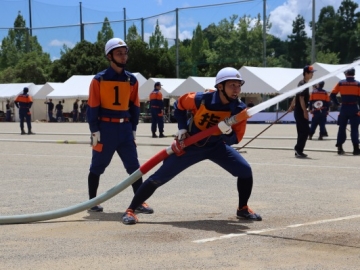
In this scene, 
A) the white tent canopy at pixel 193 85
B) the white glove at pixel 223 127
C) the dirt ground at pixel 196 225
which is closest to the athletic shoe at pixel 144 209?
the dirt ground at pixel 196 225

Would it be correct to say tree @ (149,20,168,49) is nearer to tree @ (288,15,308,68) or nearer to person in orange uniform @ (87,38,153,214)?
tree @ (288,15,308,68)

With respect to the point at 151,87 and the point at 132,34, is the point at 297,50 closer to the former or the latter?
the point at 132,34

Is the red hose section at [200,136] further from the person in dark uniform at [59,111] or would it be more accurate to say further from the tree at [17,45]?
the tree at [17,45]

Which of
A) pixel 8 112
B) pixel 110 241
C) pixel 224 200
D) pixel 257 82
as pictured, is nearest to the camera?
pixel 110 241

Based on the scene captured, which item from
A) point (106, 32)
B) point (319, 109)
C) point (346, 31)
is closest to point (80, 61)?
point (106, 32)

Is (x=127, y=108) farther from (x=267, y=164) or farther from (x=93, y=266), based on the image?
(x=267, y=164)

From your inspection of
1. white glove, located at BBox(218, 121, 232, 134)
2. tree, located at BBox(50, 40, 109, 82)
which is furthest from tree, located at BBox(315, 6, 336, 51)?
white glove, located at BBox(218, 121, 232, 134)

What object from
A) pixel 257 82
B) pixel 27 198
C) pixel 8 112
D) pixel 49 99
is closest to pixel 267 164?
pixel 27 198

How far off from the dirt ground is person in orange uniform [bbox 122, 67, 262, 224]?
14.4 inches

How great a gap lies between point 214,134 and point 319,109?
15.6 meters

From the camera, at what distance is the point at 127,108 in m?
7.99

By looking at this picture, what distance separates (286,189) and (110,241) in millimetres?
4106

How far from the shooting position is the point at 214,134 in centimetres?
708

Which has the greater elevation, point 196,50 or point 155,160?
point 196,50
